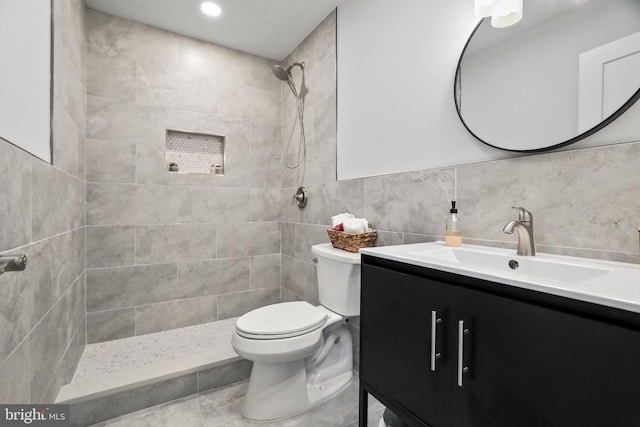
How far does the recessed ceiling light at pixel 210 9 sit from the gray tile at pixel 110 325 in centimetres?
220

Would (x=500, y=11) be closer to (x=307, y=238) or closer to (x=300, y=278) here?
(x=307, y=238)

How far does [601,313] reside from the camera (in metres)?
0.57

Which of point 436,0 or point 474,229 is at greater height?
point 436,0

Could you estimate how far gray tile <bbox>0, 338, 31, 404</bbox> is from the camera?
0.83m

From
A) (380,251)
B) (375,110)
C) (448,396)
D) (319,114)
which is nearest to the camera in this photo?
(448,396)

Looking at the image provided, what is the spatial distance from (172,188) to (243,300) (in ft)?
3.64

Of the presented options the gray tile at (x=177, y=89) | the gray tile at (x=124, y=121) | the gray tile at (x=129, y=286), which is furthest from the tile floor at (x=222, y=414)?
the gray tile at (x=177, y=89)

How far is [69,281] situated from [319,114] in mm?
1857

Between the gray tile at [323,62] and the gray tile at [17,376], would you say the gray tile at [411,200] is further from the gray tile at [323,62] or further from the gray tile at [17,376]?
the gray tile at [17,376]

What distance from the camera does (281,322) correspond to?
1514 mm

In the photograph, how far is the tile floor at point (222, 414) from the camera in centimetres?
149

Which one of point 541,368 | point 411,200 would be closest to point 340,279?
point 411,200

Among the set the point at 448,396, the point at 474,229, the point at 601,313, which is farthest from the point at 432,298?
the point at 474,229

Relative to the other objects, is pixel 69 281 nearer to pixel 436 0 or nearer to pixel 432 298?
pixel 432 298
